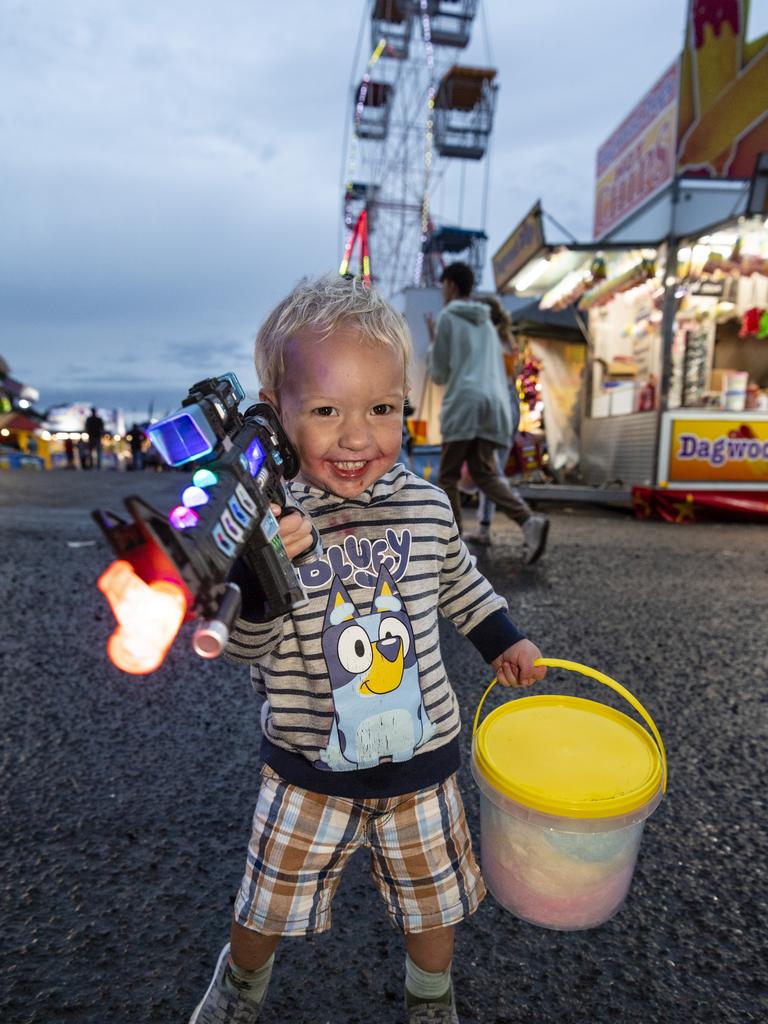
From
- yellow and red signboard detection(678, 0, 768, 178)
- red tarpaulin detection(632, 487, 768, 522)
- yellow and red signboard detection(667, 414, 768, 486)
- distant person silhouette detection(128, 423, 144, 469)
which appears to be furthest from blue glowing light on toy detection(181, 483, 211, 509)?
distant person silhouette detection(128, 423, 144, 469)

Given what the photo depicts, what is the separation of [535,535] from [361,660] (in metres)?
3.88

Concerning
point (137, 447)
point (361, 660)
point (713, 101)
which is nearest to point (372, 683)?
point (361, 660)

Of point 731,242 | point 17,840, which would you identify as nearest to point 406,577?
point 17,840

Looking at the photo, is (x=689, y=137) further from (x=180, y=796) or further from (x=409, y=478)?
(x=180, y=796)

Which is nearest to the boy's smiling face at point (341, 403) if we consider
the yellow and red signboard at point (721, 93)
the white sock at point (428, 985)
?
the white sock at point (428, 985)

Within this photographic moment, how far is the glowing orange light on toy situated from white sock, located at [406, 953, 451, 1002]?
991 millimetres

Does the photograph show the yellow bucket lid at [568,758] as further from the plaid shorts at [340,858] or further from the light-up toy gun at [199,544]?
the light-up toy gun at [199,544]

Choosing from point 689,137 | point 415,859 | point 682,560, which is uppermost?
point 689,137

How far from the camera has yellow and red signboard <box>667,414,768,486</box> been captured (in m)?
7.70

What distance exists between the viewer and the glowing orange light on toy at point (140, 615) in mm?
590

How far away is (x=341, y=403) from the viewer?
1182 millimetres

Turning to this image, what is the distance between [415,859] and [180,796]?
37.6 inches

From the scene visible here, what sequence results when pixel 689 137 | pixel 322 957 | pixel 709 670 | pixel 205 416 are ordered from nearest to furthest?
pixel 205 416 < pixel 322 957 < pixel 709 670 < pixel 689 137

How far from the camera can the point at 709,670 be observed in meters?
2.94
